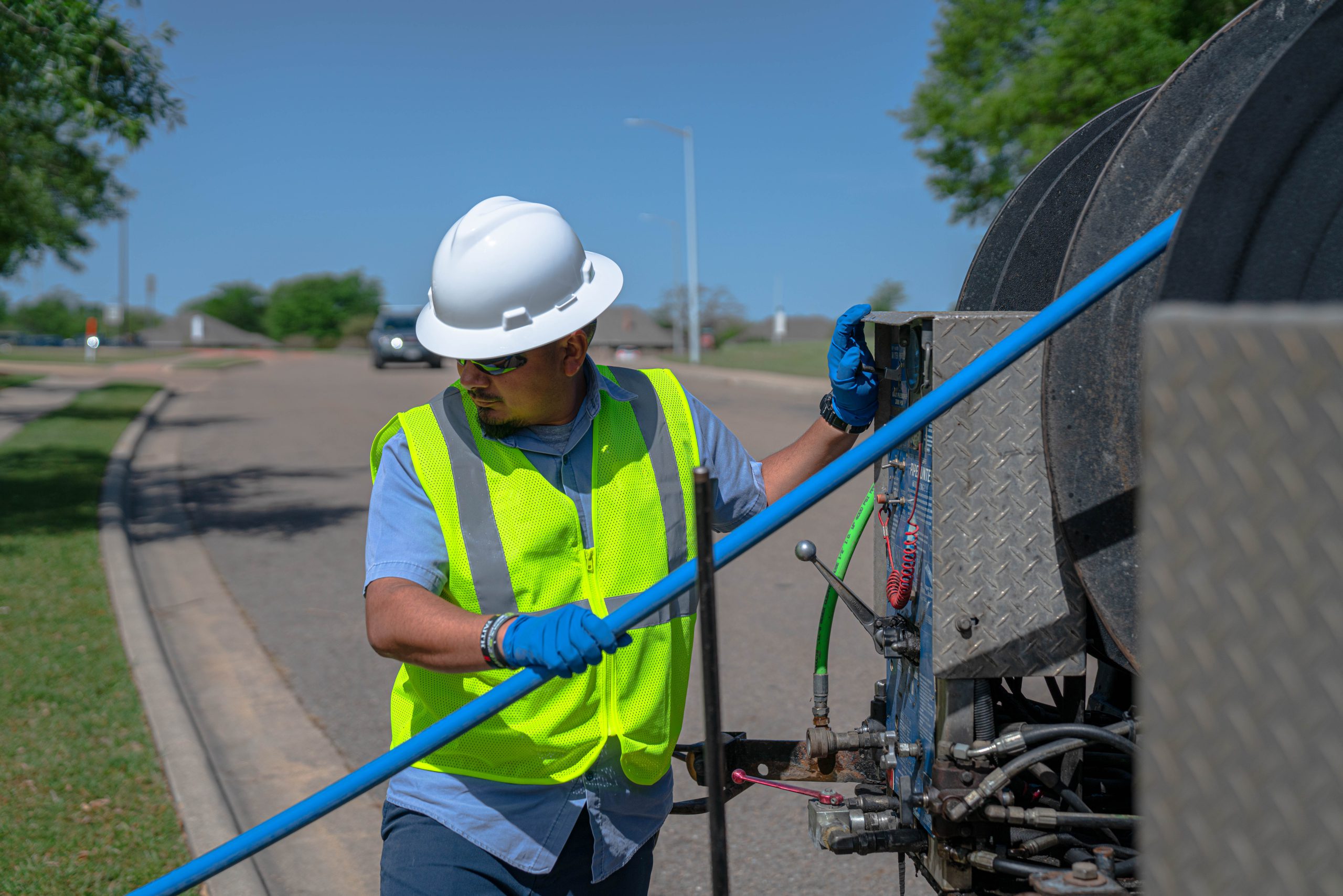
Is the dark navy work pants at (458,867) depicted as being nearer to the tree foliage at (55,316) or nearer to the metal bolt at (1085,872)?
the metal bolt at (1085,872)

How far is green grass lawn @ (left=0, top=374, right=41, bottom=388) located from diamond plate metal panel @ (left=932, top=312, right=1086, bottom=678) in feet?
90.7

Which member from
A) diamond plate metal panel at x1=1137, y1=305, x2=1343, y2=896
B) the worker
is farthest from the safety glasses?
diamond plate metal panel at x1=1137, y1=305, x2=1343, y2=896

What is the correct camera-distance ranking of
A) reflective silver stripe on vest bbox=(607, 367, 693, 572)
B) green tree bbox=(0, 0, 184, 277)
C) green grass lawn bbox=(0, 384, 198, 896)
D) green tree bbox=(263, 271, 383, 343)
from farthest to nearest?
green tree bbox=(263, 271, 383, 343)
green tree bbox=(0, 0, 184, 277)
green grass lawn bbox=(0, 384, 198, 896)
reflective silver stripe on vest bbox=(607, 367, 693, 572)

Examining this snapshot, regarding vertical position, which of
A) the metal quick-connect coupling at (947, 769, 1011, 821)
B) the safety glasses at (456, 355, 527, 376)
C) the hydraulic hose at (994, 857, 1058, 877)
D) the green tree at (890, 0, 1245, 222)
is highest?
the green tree at (890, 0, 1245, 222)

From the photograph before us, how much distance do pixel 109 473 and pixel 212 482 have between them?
1.06 m

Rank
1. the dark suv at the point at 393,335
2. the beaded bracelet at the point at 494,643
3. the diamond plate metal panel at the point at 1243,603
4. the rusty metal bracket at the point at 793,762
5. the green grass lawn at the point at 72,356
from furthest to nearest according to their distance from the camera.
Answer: the green grass lawn at the point at 72,356 → the dark suv at the point at 393,335 → the rusty metal bracket at the point at 793,762 → the beaded bracelet at the point at 494,643 → the diamond plate metal panel at the point at 1243,603

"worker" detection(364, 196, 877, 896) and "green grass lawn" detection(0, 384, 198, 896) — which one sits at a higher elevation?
"worker" detection(364, 196, 877, 896)

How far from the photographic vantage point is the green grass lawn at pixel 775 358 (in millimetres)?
31109

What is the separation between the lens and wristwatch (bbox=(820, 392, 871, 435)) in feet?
8.47

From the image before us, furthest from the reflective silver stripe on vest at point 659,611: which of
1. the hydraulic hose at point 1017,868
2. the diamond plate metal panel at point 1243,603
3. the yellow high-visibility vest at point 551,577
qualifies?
the diamond plate metal panel at point 1243,603

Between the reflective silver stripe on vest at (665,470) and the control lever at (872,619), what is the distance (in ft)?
0.81

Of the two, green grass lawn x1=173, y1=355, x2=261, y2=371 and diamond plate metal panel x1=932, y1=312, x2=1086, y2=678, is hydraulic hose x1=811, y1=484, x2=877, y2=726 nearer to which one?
diamond plate metal panel x1=932, y1=312, x2=1086, y2=678

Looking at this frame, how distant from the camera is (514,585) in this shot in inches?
85.4

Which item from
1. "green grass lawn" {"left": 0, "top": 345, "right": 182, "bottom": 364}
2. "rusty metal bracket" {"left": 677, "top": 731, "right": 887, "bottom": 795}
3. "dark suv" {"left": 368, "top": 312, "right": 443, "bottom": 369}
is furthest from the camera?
"green grass lawn" {"left": 0, "top": 345, "right": 182, "bottom": 364}
